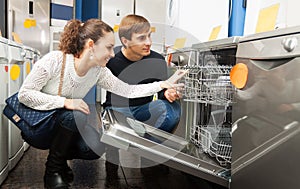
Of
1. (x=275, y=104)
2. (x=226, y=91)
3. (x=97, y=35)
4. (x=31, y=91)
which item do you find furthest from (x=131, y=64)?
(x=275, y=104)

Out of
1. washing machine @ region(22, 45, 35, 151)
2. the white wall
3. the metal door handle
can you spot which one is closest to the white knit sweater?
washing machine @ region(22, 45, 35, 151)

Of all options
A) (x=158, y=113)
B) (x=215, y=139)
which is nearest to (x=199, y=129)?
(x=215, y=139)

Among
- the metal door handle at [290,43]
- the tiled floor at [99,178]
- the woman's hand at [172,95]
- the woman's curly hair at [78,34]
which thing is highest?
the woman's curly hair at [78,34]

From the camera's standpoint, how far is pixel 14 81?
1.89 metres

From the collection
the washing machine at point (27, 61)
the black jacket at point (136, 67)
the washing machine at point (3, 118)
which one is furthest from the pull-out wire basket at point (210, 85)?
the washing machine at point (27, 61)

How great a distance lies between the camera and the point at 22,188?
1.59m

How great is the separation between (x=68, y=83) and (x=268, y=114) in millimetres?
1071

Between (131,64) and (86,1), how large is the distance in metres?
3.73

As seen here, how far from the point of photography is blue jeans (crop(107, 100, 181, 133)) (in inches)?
66.5

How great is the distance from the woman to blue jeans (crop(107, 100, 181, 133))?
0.09 metres

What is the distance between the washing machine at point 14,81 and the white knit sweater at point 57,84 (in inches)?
9.8

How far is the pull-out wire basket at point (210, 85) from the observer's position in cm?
129

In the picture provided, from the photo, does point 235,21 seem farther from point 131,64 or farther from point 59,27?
point 59,27

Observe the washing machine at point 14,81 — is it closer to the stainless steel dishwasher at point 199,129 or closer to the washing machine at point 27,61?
the washing machine at point 27,61
